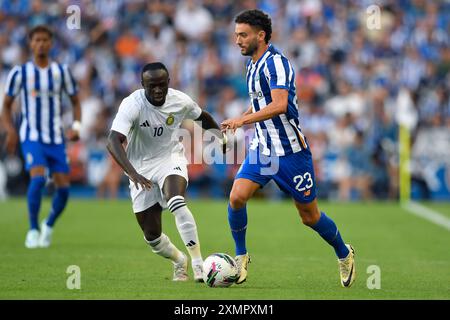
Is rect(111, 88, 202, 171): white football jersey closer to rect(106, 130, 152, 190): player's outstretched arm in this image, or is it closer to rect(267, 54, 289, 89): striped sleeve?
rect(106, 130, 152, 190): player's outstretched arm

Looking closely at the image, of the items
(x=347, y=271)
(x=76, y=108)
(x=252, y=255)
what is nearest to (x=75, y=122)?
(x=76, y=108)

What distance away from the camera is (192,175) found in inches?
879

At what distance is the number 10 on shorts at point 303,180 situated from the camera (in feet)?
28.6

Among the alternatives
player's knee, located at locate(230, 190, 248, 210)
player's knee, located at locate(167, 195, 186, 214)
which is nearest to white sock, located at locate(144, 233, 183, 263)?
player's knee, located at locate(167, 195, 186, 214)

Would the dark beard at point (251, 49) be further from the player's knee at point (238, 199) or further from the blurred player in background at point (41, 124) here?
the blurred player in background at point (41, 124)

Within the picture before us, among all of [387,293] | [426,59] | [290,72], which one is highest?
[426,59]

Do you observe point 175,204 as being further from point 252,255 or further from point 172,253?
point 252,255

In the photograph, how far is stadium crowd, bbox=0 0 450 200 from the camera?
22297 mm

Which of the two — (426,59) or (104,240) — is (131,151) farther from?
(426,59)

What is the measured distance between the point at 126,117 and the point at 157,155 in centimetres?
66

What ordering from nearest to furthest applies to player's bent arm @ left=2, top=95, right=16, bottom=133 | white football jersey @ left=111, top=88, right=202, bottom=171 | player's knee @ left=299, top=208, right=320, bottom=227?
player's knee @ left=299, top=208, right=320, bottom=227 → white football jersey @ left=111, top=88, right=202, bottom=171 → player's bent arm @ left=2, top=95, right=16, bottom=133

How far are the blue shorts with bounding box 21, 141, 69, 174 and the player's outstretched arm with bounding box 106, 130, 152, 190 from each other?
13.2 ft
